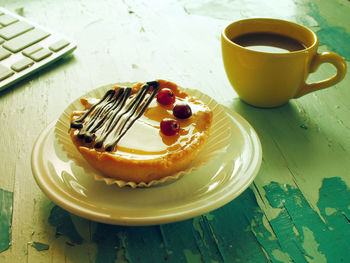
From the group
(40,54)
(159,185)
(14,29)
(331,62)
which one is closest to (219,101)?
(331,62)

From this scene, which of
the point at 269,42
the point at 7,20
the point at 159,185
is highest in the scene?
the point at 269,42

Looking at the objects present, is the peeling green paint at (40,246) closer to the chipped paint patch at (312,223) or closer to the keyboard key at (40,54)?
the chipped paint patch at (312,223)

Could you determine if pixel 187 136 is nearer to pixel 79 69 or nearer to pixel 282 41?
pixel 282 41

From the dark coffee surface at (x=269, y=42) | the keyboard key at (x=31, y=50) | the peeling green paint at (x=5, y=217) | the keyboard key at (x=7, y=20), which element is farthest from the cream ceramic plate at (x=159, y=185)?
the keyboard key at (x=7, y=20)

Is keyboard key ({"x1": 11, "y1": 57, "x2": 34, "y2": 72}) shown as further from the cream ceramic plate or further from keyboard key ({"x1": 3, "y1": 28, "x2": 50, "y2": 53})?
the cream ceramic plate

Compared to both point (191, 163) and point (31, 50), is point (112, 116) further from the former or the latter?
point (31, 50)

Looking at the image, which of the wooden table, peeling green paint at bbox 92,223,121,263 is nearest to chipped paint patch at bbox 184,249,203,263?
the wooden table

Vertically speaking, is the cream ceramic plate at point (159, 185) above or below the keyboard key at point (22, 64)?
above

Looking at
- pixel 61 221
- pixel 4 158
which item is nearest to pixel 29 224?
pixel 61 221
